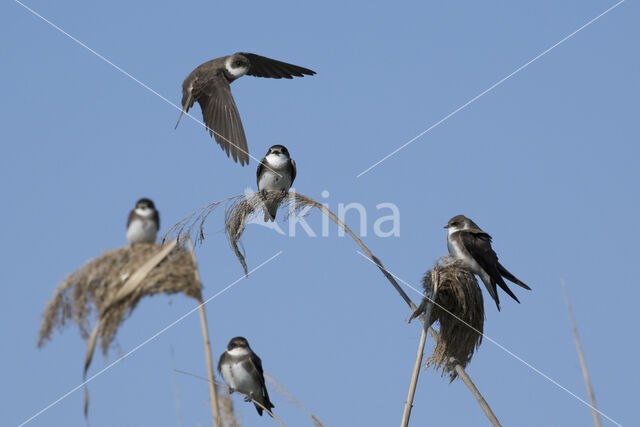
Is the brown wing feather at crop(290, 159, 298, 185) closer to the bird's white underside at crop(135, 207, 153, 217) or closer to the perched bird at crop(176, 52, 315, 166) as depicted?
the perched bird at crop(176, 52, 315, 166)

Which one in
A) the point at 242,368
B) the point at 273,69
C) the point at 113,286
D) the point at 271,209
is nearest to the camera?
the point at 113,286

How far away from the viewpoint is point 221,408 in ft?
12.1

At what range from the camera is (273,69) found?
9.80 metres

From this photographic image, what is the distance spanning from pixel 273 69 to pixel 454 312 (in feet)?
16.8

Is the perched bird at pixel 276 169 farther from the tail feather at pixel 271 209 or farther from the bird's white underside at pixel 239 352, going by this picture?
the tail feather at pixel 271 209

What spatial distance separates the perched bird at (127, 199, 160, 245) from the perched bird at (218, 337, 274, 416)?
6.70 ft

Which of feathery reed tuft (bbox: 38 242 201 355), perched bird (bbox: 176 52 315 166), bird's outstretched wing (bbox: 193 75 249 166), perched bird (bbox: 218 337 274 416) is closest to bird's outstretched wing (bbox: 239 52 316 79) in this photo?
perched bird (bbox: 176 52 315 166)

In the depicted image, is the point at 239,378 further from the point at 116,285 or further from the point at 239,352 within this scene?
the point at 116,285

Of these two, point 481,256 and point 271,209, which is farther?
point 481,256

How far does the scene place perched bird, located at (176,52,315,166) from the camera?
7.84 meters

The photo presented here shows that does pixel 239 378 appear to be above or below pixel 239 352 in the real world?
below

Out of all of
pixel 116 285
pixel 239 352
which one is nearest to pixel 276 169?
pixel 239 352

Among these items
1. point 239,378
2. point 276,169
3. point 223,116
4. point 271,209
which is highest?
point 223,116

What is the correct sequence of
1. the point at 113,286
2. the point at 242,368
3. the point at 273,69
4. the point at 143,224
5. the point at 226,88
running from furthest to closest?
the point at 273,69 → the point at 226,88 → the point at 242,368 → the point at 143,224 → the point at 113,286
